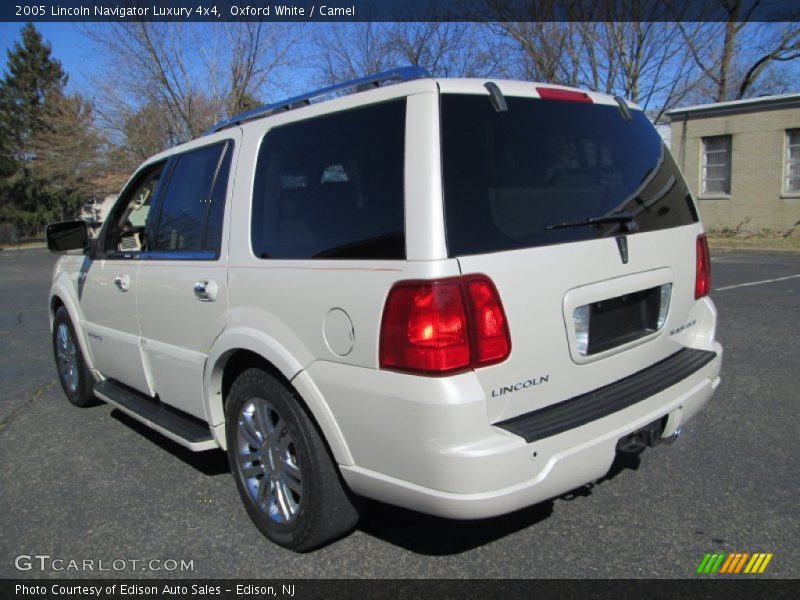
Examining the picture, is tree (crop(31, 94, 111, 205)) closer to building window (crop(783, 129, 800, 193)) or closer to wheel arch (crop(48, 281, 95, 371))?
building window (crop(783, 129, 800, 193))

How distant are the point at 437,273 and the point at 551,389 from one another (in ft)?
2.22

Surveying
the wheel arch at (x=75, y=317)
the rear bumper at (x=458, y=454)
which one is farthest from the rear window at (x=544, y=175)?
the wheel arch at (x=75, y=317)

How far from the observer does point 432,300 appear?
235cm

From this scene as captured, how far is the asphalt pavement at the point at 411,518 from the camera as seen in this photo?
9.53ft

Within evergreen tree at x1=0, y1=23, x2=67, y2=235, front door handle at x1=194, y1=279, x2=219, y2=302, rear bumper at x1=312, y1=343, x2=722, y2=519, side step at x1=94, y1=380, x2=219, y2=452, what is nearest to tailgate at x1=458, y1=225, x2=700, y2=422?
rear bumper at x1=312, y1=343, x2=722, y2=519

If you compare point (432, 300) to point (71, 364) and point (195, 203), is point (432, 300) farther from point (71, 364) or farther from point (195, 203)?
point (71, 364)

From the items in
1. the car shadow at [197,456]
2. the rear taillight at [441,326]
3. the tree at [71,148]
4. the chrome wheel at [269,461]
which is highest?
the tree at [71,148]

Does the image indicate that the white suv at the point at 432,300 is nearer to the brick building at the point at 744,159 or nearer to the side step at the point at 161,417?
the side step at the point at 161,417

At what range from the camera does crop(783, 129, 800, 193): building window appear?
20.0 metres

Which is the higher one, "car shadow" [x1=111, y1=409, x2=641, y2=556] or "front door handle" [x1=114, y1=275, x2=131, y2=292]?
"front door handle" [x1=114, y1=275, x2=131, y2=292]

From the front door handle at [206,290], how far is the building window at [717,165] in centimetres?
2168

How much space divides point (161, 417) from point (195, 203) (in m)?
1.23

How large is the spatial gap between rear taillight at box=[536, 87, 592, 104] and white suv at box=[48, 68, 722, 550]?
2 centimetres

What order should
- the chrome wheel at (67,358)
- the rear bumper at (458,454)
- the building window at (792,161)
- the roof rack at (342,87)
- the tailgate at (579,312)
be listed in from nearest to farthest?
the rear bumper at (458,454), the tailgate at (579,312), the roof rack at (342,87), the chrome wheel at (67,358), the building window at (792,161)
